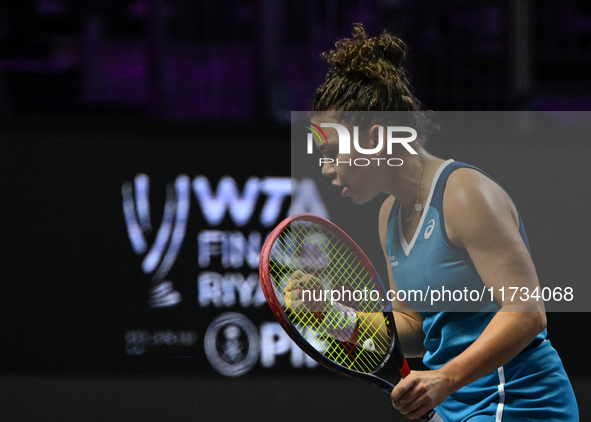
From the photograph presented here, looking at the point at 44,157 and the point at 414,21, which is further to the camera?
Answer: the point at 414,21

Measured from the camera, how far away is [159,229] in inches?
136

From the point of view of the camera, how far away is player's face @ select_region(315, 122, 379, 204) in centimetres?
159

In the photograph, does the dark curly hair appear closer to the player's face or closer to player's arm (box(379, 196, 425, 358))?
the player's face

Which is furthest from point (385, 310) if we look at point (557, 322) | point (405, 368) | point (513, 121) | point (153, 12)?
point (153, 12)

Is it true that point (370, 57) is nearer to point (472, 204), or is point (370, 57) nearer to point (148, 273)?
point (472, 204)

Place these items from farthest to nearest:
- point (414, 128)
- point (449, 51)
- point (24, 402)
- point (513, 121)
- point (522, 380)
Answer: point (449, 51)
point (513, 121)
point (24, 402)
point (414, 128)
point (522, 380)

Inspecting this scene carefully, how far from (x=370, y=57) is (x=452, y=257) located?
45 centimetres

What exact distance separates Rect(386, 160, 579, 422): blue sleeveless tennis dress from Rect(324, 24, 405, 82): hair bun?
24 cm

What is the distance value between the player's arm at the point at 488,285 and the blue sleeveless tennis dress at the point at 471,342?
0.06 meters

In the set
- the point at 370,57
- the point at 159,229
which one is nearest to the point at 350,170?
the point at 370,57

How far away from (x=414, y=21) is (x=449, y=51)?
10.5 inches

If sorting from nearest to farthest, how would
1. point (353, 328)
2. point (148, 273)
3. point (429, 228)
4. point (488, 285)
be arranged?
point (488, 285), point (429, 228), point (353, 328), point (148, 273)

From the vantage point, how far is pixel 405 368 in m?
1.79

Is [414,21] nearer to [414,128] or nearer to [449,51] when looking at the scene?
[449,51]
